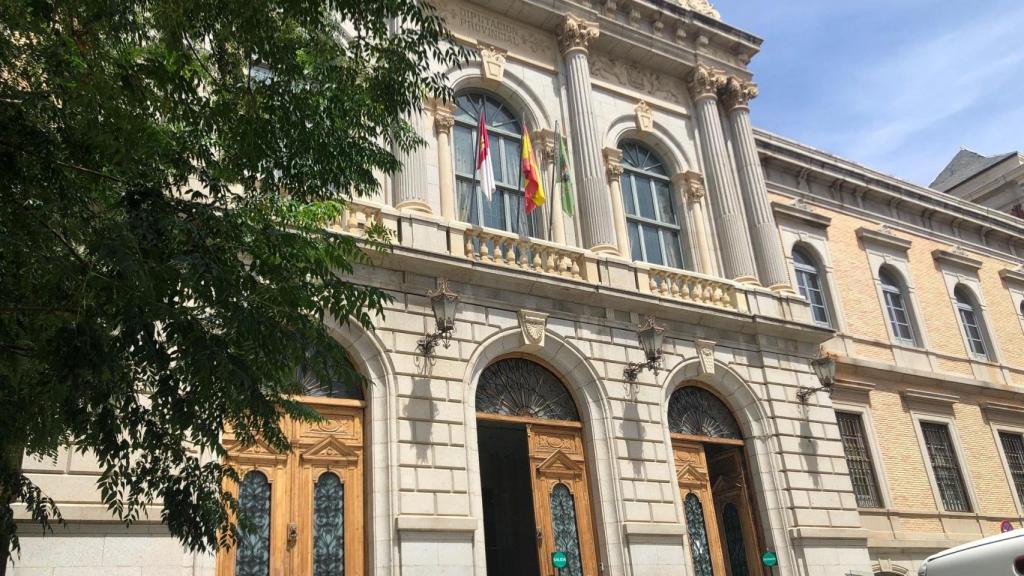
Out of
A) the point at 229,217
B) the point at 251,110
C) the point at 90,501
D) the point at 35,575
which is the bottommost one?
the point at 35,575

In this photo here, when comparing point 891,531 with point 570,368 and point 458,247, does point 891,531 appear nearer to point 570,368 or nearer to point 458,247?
point 570,368

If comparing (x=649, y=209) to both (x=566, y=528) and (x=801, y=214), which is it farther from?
(x=566, y=528)

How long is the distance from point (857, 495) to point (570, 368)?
26.9ft

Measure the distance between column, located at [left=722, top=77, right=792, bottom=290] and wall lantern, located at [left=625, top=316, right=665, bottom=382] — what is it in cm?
424

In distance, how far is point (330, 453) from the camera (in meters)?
12.7

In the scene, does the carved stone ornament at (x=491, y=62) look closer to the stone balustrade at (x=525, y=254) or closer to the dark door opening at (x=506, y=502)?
A: the stone balustrade at (x=525, y=254)

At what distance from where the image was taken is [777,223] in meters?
21.9

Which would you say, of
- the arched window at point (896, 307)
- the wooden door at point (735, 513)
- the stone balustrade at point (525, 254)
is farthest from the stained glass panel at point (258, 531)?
the arched window at point (896, 307)

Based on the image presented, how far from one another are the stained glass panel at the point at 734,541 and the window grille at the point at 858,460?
4209mm

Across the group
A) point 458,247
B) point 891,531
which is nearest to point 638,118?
point 458,247

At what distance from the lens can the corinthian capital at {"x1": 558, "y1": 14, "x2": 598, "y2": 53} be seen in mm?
18391

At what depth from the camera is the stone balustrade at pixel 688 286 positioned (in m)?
16.6

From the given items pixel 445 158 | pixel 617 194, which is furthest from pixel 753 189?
pixel 445 158

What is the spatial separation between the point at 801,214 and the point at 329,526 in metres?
14.9
